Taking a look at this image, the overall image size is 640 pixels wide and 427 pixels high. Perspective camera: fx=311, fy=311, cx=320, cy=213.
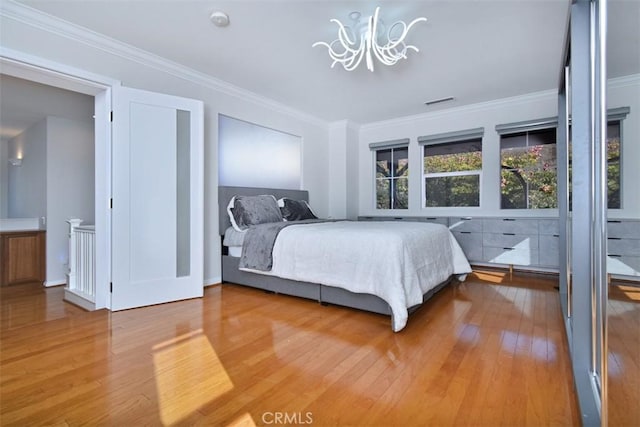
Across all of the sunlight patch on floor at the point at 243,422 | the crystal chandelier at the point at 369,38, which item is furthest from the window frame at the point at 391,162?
the sunlight patch on floor at the point at 243,422

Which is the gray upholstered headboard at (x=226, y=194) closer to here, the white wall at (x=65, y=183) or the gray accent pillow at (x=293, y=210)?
the gray accent pillow at (x=293, y=210)

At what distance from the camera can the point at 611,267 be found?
111 centimetres

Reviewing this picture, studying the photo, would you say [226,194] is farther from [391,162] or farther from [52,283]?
[391,162]

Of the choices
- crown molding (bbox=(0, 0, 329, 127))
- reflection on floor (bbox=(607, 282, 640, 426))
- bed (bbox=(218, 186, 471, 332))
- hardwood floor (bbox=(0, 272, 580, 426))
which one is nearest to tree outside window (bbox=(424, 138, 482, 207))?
bed (bbox=(218, 186, 471, 332))

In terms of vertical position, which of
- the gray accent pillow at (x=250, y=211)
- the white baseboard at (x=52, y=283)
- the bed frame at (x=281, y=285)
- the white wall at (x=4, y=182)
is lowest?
the white baseboard at (x=52, y=283)

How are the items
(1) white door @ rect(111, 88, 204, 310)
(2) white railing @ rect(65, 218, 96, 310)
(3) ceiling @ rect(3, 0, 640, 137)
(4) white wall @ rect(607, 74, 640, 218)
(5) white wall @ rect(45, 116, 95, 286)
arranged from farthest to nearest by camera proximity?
(5) white wall @ rect(45, 116, 95, 286) → (2) white railing @ rect(65, 218, 96, 310) → (1) white door @ rect(111, 88, 204, 310) → (3) ceiling @ rect(3, 0, 640, 137) → (4) white wall @ rect(607, 74, 640, 218)

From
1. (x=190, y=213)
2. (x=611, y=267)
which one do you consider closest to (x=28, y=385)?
(x=190, y=213)

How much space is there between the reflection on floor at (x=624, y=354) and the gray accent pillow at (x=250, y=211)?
10.5 ft

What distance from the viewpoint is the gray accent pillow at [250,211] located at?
3.71 m

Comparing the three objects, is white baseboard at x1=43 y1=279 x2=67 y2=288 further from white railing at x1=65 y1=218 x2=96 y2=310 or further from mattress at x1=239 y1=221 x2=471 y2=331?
mattress at x1=239 y1=221 x2=471 y2=331

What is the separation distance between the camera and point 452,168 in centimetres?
516

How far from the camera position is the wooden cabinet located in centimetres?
390

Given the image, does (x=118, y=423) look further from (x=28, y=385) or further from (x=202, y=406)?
(x=28, y=385)

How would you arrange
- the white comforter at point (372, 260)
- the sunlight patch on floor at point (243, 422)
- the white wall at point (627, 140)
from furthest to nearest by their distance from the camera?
the white comforter at point (372, 260), the sunlight patch on floor at point (243, 422), the white wall at point (627, 140)
